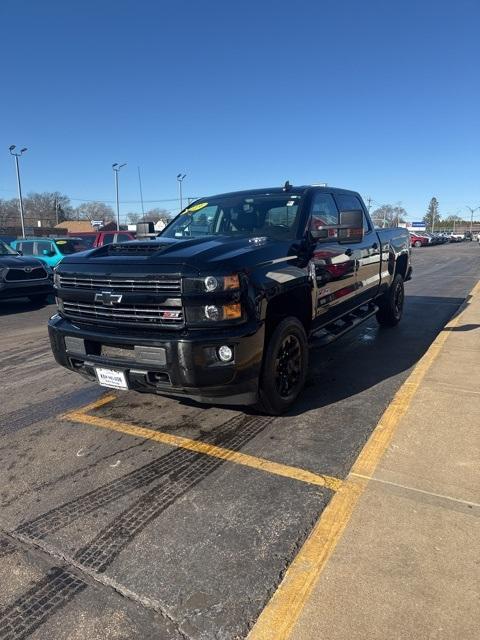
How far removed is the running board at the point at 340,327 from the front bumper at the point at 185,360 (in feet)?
4.32

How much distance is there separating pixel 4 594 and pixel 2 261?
10379mm

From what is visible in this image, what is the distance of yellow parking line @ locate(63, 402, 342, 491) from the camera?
10.3ft

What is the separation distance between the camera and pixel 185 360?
3.43 metres

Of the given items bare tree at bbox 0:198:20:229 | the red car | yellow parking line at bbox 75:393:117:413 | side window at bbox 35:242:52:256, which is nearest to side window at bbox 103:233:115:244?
side window at bbox 35:242:52:256

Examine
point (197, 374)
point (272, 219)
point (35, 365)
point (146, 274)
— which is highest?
point (272, 219)

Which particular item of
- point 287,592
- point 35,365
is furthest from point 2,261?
point 287,592

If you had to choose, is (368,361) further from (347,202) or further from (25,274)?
(25,274)

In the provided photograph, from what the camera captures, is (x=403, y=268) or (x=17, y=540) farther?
(x=403, y=268)

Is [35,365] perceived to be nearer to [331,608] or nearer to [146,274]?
[146,274]

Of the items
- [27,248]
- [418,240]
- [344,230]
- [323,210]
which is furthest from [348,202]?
[418,240]

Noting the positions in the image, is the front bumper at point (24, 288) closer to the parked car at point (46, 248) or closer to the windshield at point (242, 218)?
the parked car at point (46, 248)

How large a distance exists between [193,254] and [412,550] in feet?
7.83

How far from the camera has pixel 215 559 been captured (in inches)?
96.0

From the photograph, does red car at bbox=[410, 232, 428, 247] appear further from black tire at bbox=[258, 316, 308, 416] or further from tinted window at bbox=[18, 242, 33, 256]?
black tire at bbox=[258, 316, 308, 416]
